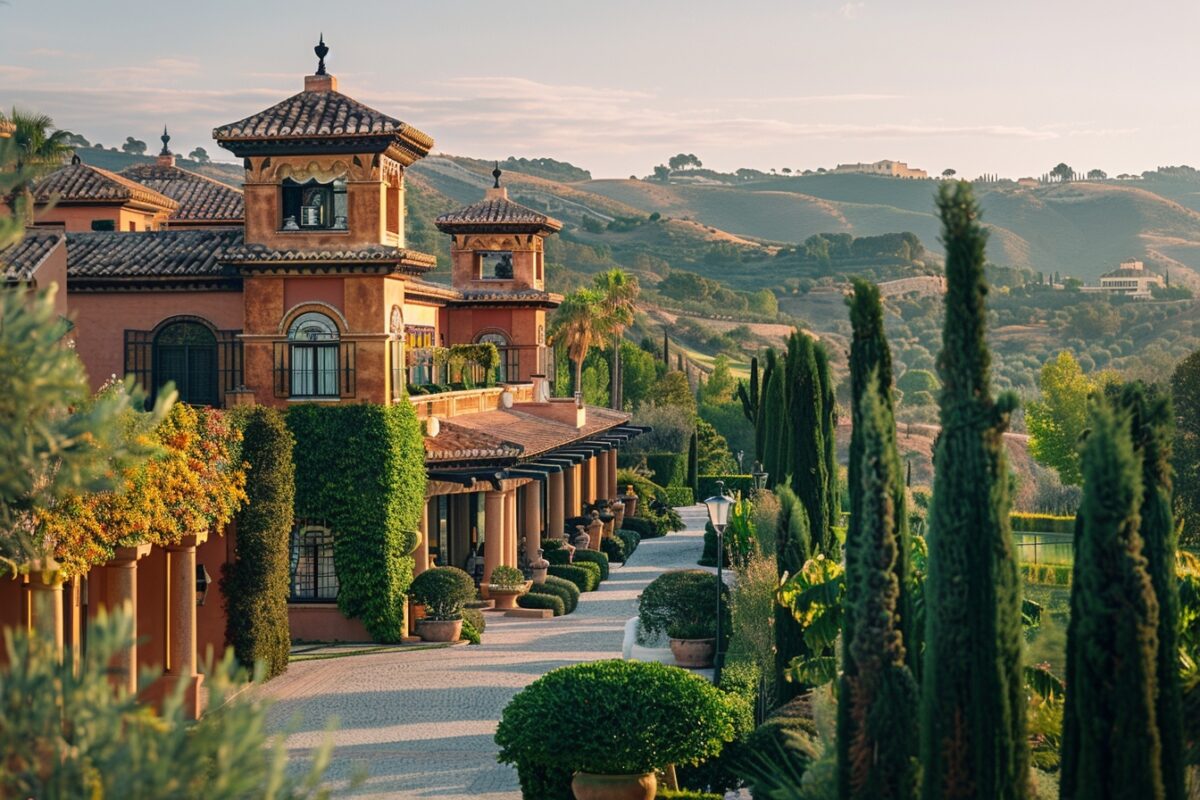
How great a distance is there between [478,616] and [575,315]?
107 feet

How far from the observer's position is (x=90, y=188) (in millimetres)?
42531

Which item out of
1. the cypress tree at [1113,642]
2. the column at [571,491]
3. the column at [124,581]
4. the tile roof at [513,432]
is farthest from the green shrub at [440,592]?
the cypress tree at [1113,642]

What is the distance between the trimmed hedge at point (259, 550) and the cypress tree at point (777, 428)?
10422 mm

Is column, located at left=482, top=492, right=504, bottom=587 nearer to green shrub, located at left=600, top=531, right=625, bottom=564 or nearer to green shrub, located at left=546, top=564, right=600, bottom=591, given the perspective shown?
green shrub, located at left=546, top=564, right=600, bottom=591

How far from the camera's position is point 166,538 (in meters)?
23.1

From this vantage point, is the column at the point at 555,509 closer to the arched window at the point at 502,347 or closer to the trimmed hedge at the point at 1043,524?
the arched window at the point at 502,347

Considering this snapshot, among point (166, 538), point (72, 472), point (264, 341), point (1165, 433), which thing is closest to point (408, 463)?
point (264, 341)

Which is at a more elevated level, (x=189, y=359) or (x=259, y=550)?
(x=189, y=359)

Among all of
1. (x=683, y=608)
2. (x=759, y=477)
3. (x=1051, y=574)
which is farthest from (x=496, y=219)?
(x=683, y=608)

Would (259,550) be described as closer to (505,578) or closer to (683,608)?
(683,608)

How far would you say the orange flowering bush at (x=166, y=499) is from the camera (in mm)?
20078

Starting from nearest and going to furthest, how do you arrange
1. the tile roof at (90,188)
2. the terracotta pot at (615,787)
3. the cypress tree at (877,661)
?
the cypress tree at (877,661), the terracotta pot at (615,787), the tile roof at (90,188)

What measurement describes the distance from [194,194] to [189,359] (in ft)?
58.4

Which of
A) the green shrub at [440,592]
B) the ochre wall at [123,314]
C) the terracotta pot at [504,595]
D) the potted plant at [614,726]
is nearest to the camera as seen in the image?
the potted plant at [614,726]
